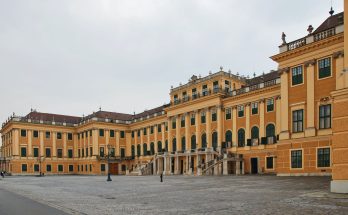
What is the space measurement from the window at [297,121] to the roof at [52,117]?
221 ft

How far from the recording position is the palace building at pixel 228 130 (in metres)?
32.5

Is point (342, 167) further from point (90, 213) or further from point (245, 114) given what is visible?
point (245, 114)

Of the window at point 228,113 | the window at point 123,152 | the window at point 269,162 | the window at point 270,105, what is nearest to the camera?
the window at point 269,162

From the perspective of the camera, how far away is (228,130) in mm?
54062

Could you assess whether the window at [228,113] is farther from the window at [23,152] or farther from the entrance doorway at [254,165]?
the window at [23,152]

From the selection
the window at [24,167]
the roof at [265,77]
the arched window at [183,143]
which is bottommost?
the window at [24,167]

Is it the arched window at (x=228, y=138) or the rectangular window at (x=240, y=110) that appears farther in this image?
the arched window at (x=228, y=138)

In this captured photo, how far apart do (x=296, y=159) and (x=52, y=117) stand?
233 ft

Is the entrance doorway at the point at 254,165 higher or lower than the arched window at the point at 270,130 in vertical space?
lower

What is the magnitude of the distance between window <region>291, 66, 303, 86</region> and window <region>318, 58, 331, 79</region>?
2.11 m

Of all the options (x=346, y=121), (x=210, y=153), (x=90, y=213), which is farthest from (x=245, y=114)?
(x=90, y=213)

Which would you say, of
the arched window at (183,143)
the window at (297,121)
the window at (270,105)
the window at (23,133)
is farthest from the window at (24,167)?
the window at (297,121)

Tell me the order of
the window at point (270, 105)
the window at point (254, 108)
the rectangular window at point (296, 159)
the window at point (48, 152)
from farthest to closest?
the window at point (48, 152)
the window at point (254, 108)
the window at point (270, 105)
the rectangular window at point (296, 159)

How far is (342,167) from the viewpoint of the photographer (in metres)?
16.3
